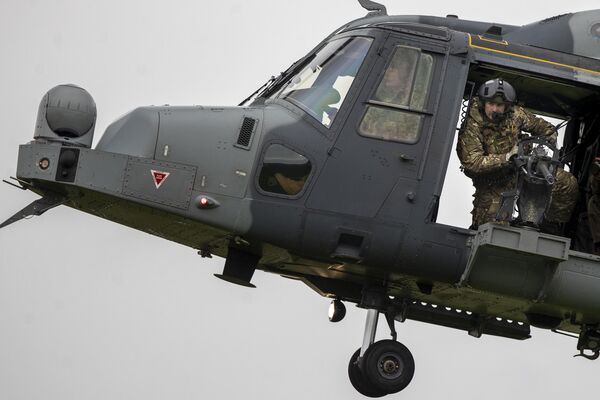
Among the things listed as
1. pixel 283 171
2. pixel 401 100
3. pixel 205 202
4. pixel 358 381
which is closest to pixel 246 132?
pixel 283 171

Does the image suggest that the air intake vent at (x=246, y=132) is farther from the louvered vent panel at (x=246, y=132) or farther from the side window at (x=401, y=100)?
the side window at (x=401, y=100)

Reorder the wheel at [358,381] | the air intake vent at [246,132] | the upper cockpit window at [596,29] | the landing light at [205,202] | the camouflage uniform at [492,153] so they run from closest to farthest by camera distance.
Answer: the landing light at [205,202]
the air intake vent at [246,132]
the camouflage uniform at [492,153]
the wheel at [358,381]
the upper cockpit window at [596,29]

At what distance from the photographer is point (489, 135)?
1532 centimetres

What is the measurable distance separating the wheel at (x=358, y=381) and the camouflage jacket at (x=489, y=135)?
2.25 metres

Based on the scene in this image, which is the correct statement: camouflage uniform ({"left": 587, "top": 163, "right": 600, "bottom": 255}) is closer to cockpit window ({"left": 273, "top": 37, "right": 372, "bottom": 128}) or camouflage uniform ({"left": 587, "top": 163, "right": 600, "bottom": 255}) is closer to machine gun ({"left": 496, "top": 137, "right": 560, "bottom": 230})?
machine gun ({"left": 496, "top": 137, "right": 560, "bottom": 230})

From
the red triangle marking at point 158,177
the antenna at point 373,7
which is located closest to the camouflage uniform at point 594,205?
the antenna at point 373,7

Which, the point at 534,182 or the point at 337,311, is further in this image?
the point at 337,311

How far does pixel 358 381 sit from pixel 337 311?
2.39ft

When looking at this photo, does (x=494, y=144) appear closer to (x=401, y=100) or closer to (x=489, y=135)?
(x=489, y=135)

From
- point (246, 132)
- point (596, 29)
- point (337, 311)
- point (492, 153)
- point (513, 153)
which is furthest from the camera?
point (337, 311)

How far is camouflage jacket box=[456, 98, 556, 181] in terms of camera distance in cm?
1519

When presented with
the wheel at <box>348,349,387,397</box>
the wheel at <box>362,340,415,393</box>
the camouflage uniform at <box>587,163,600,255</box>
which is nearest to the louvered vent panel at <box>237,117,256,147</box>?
the wheel at <box>362,340,415,393</box>

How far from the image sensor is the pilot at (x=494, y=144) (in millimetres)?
15070

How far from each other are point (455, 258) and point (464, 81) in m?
1.67
